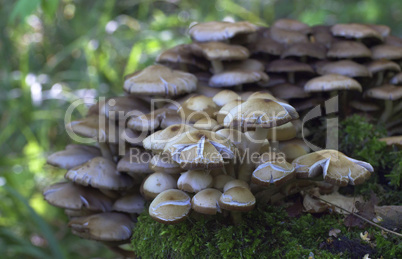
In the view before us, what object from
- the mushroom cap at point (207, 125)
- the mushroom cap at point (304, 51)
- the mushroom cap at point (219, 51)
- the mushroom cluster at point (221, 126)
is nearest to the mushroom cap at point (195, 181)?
the mushroom cluster at point (221, 126)

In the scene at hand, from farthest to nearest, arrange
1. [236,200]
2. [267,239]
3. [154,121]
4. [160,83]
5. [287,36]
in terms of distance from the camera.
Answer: [287,36] < [160,83] < [154,121] < [267,239] < [236,200]

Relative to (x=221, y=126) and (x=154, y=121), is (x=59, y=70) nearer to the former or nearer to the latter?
(x=154, y=121)

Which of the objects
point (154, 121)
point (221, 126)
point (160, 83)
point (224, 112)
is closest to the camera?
point (224, 112)

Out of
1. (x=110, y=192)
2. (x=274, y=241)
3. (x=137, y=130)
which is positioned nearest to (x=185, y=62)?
(x=137, y=130)

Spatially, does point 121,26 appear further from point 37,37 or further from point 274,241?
point 274,241

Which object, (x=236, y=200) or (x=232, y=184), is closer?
(x=236, y=200)

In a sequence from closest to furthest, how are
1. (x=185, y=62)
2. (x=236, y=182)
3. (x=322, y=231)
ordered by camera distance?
1. (x=236, y=182)
2. (x=322, y=231)
3. (x=185, y=62)

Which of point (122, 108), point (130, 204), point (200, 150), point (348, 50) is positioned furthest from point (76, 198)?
point (348, 50)

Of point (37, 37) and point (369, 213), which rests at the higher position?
point (37, 37)
